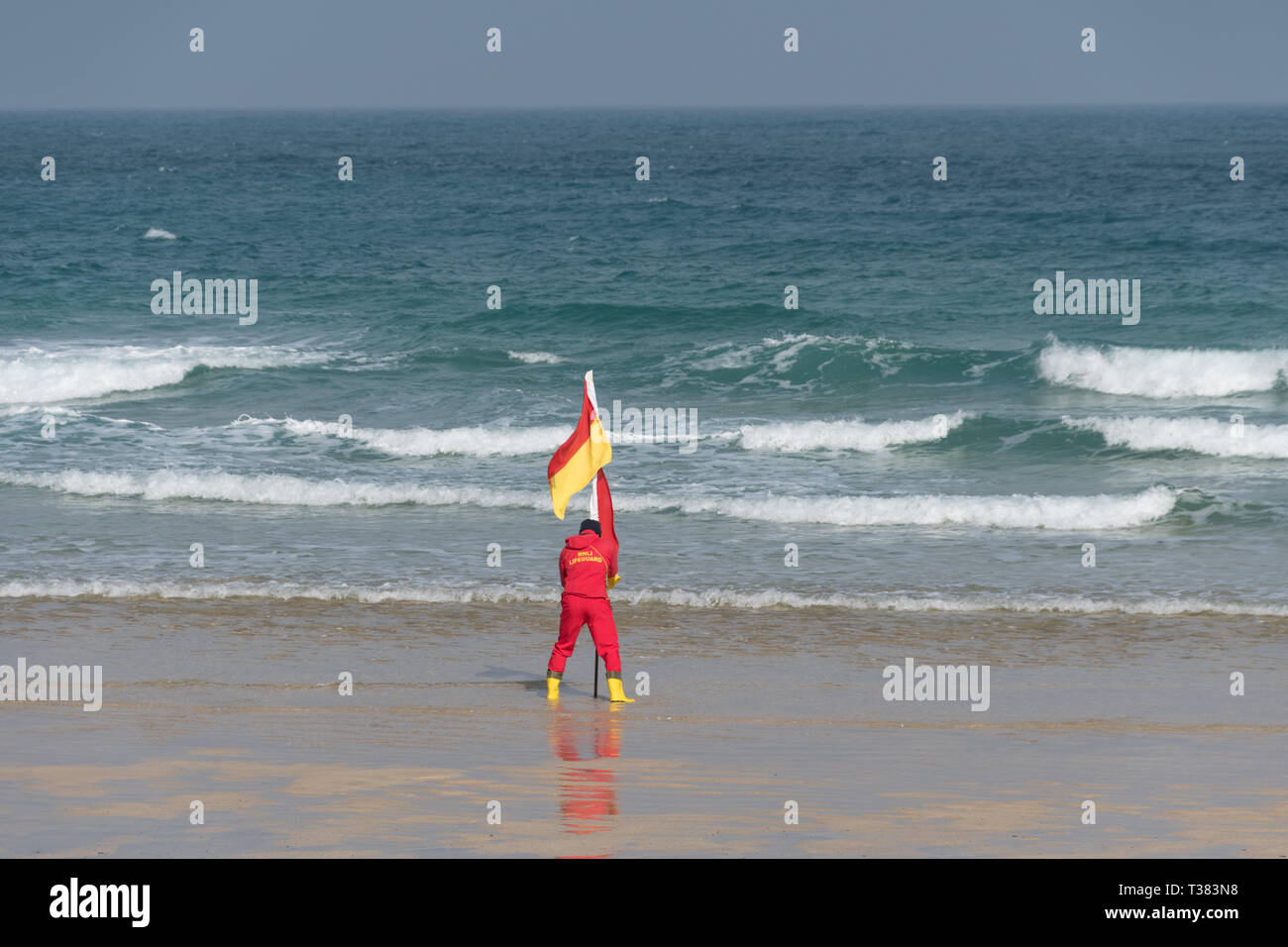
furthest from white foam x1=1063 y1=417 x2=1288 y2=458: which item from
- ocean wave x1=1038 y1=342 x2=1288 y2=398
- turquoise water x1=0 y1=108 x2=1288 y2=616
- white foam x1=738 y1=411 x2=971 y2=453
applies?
ocean wave x1=1038 y1=342 x2=1288 y2=398

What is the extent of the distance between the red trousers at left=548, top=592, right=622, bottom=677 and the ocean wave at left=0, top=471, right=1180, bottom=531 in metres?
6.50

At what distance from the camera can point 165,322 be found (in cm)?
3072

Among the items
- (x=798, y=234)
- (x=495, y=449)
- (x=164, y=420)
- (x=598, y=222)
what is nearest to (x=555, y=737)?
(x=495, y=449)

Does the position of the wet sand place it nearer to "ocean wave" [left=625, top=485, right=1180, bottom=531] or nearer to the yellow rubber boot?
the yellow rubber boot

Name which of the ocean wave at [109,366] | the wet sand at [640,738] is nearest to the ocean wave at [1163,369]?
the wet sand at [640,738]

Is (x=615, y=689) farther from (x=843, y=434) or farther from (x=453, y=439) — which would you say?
(x=843, y=434)

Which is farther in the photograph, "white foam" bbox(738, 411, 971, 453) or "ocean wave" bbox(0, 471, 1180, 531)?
"white foam" bbox(738, 411, 971, 453)

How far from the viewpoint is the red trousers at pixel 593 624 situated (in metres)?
9.94

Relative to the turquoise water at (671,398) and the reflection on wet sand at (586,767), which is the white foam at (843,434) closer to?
the turquoise water at (671,398)

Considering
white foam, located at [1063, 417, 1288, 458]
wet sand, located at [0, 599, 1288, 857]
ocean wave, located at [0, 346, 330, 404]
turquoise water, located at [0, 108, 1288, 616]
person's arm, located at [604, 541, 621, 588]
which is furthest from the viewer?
ocean wave, located at [0, 346, 330, 404]

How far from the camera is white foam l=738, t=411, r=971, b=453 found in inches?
799

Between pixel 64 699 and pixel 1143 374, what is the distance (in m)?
19.8

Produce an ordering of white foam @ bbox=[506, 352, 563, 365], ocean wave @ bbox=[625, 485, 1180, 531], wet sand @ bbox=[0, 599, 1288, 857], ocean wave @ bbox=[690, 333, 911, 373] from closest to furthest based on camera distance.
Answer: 1. wet sand @ bbox=[0, 599, 1288, 857]
2. ocean wave @ bbox=[625, 485, 1180, 531]
3. ocean wave @ bbox=[690, 333, 911, 373]
4. white foam @ bbox=[506, 352, 563, 365]

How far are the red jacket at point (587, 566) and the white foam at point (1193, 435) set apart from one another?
478 inches
